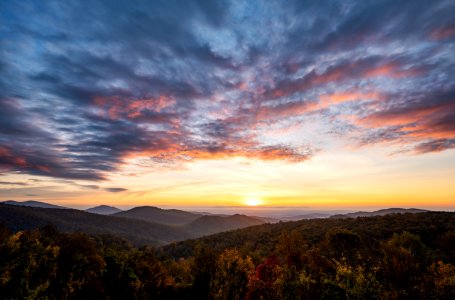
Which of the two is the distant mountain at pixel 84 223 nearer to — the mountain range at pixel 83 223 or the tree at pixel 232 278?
the mountain range at pixel 83 223

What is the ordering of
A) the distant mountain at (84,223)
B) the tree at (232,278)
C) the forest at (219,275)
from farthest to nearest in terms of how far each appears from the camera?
the distant mountain at (84,223) → the tree at (232,278) → the forest at (219,275)

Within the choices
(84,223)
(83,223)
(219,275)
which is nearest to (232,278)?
(219,275)

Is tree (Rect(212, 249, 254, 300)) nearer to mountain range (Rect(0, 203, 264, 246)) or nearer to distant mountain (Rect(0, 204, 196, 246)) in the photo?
Answer: distant mountain (Rect(0, 204, 196, 246))

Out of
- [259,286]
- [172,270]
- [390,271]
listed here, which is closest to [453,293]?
[390,271]

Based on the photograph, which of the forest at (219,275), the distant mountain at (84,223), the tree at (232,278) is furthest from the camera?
the distant mountain at (84,223)

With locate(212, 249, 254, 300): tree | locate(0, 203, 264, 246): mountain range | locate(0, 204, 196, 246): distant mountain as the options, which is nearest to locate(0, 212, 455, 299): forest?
locate(212, 249, 254, 300): tree

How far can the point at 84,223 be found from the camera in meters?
140

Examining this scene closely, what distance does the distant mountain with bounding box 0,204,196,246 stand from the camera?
113700 mm

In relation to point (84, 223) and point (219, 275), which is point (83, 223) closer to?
point (84, 223)

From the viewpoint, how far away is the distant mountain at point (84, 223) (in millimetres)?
113700

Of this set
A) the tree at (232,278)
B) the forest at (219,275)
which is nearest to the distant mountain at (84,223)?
the forest at (219,275)

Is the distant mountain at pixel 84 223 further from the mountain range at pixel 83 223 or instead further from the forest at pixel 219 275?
the forest at pixel 219 275

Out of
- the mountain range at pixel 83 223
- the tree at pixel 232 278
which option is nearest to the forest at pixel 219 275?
the tree at pixel 232 278

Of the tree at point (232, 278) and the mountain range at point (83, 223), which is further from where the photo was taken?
the mountain range at point (83, 223)
